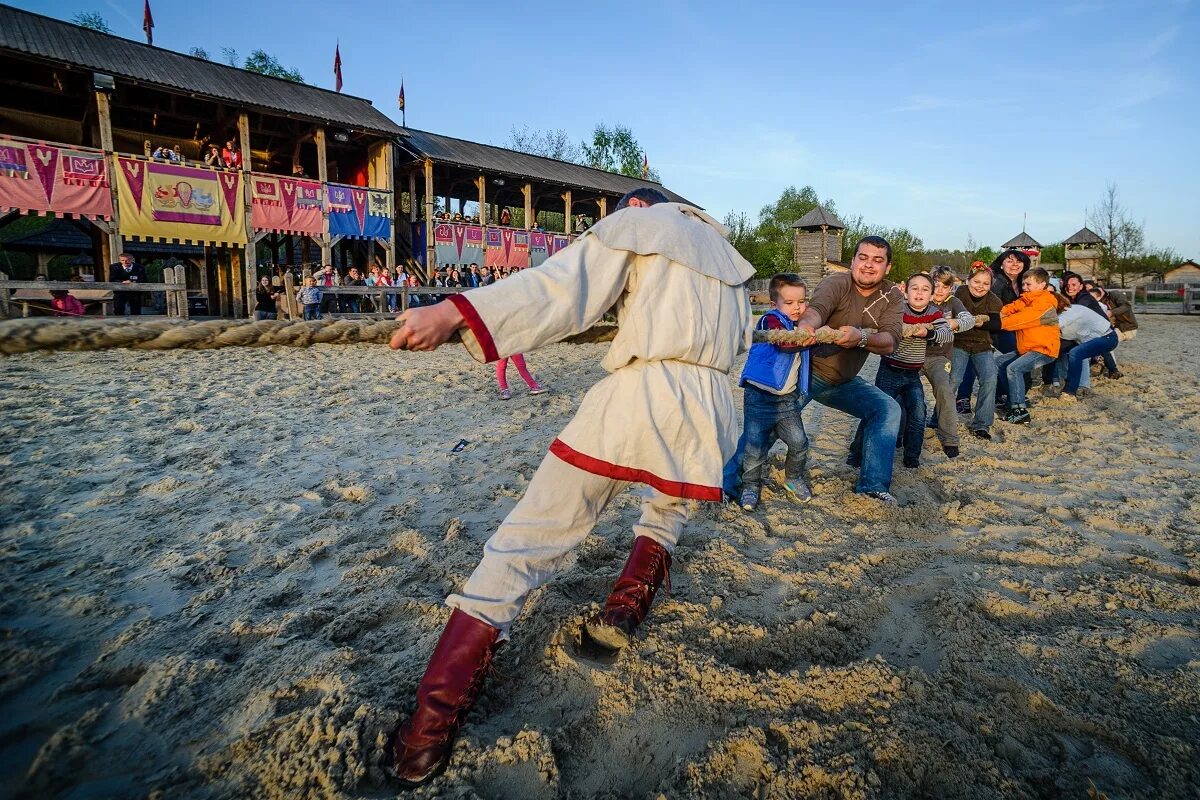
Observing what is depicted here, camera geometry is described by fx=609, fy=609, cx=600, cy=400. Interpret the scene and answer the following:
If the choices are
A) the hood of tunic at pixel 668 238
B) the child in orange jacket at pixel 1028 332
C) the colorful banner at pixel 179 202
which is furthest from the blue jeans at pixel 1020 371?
the colorful banner at pixel 179 202

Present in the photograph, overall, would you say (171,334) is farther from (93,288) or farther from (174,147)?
(174,147)

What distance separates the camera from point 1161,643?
6.77ft

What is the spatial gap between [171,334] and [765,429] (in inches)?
328

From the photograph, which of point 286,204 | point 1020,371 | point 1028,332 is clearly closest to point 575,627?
point 1020,371

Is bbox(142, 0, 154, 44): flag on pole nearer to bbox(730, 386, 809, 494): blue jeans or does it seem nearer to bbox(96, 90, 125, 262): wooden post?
bbox(96, 90, 125, 262): wooden post

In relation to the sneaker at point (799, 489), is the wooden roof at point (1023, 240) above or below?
above

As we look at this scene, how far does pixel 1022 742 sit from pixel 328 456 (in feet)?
12.8

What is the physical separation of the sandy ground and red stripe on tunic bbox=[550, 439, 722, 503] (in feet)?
1.86

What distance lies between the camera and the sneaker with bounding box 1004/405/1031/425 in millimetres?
5723

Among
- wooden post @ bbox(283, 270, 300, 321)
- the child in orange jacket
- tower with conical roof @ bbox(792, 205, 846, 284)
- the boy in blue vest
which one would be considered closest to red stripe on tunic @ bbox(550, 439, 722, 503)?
the boy in blue vest

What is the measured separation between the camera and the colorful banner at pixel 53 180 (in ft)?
35.1

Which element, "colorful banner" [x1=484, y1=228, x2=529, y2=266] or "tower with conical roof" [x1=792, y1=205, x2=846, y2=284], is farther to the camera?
"tower with conical roof" [x1=792, y1=205, x2=846, y2=284]

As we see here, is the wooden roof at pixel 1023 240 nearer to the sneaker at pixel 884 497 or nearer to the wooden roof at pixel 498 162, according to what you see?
the wooden roof at pixel 498 162

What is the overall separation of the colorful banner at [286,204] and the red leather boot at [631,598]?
1467 cm
